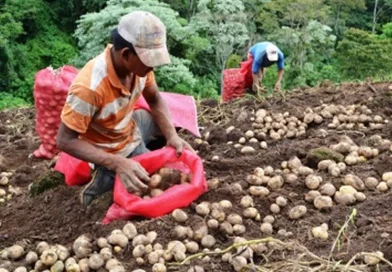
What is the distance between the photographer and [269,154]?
3482 millimetres

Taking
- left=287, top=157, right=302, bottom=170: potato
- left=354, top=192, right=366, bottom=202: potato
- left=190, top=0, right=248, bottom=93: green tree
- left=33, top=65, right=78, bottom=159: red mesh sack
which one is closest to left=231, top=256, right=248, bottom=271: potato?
left=354, top=192, right=366, bottom=202: potato

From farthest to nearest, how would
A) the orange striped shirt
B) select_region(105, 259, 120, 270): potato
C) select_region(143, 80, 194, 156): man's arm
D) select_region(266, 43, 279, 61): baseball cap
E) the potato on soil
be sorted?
select_region(266, 43, 279, 61): baseball cap < select_region(143, 80, 194, 156): man's arm < the orange striped shirt < the potato on soil < select_region(105, 259, 120, 270): potato

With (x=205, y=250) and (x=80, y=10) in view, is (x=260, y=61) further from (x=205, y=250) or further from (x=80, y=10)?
(x=80, y=10)

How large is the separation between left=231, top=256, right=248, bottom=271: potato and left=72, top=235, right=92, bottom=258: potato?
61 cm

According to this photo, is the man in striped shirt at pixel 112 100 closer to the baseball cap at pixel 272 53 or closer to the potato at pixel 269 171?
the potato at pixel 269 171

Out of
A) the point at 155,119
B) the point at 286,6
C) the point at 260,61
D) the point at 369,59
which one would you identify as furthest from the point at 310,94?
the point at 286,6

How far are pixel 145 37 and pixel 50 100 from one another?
1788 millimetres

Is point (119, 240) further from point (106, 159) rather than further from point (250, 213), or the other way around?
point (250, 213)

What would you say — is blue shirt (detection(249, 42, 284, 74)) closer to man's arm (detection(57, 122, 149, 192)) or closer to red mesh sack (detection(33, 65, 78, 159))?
red mesh sack (detection(33, 65, 78, 159))

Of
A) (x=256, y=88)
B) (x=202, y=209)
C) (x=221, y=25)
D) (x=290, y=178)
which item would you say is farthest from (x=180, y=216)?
(x=221, y=25)

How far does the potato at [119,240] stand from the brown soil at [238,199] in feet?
0.11

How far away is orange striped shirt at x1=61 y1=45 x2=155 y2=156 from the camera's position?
268 cm

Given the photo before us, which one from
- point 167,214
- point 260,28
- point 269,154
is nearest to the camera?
point 167,214

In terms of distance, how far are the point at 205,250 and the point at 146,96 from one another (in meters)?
1.04
